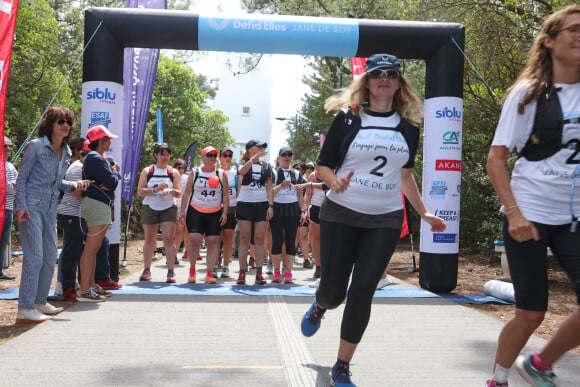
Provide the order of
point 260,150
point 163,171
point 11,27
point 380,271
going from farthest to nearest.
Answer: point 163,171
point 260,150
point 11,27
point 380,271

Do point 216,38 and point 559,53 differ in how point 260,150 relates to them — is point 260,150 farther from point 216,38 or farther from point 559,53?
point 559,53

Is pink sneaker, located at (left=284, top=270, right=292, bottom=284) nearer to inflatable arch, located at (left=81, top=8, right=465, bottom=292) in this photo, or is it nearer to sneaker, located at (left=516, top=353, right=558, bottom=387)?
inflatable arch, located at (left=81, top=8, right=465, bottom=292)

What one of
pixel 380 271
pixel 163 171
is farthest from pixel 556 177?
pixel 163 171

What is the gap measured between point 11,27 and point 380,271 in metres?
3.77

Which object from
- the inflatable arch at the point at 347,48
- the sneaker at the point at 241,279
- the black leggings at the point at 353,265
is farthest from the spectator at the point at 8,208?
the black leggings at the point at 353,265

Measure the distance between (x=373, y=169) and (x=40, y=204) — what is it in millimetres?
3605

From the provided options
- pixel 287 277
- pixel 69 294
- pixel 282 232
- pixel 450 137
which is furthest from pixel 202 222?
pixel 450 137

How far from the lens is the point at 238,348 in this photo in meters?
5.24

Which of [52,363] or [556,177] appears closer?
[556,177]

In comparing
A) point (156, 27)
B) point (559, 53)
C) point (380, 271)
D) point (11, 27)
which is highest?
point (156, 27)

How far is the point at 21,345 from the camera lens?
519cm

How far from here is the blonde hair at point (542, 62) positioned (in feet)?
11.0

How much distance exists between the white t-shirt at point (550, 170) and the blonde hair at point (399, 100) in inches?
37.6

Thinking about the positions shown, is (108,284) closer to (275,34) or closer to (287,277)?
(287,277)
